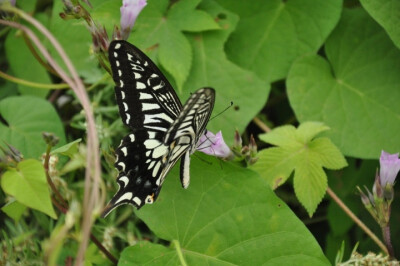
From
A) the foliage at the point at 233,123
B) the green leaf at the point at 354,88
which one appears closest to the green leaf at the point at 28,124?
the foliage at the point at 233,123

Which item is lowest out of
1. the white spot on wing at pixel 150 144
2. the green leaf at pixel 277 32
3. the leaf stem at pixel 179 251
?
the leaf stem at pixel 179 251

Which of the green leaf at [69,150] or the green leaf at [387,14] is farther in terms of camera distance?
the green leaf at [387,14]

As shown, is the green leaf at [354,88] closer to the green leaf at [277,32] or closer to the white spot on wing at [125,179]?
the green leaf at [277,32]

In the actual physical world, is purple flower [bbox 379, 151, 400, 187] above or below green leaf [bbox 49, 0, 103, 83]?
below

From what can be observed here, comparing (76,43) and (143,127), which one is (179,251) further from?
(76,43)

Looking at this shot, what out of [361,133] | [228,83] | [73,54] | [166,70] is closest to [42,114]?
[73,54]

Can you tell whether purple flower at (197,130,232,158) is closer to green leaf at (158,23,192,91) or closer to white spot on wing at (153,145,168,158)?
white spot on wing at (153,145,168,158)

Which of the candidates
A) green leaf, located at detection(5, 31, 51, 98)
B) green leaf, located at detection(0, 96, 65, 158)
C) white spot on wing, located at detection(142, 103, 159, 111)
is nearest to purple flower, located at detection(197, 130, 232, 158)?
white spot on wing, located at detection(142, 103, 159, 111)
